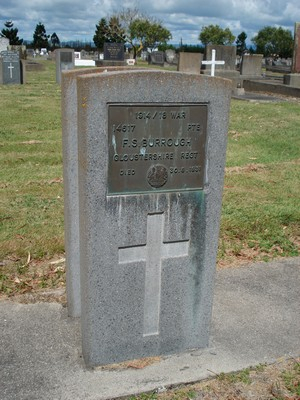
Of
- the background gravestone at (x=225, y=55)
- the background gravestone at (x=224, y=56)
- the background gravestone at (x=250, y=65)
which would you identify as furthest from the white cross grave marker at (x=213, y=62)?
the background gravestone at (x=250, y=65)

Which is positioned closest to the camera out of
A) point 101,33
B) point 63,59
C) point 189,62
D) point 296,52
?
point 296,52

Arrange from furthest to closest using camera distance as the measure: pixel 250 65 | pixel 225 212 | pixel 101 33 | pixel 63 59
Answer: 1. pixel 101 33
2. pixel 250 65
3. pixel 63 59
4. pixel 225 212

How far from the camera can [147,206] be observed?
270cm

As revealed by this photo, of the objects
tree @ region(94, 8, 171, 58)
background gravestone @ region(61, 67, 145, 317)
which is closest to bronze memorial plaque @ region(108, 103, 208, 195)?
background gravestone @ region(61, 67, 145, 317)

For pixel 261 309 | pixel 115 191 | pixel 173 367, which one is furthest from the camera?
pixel 261 309

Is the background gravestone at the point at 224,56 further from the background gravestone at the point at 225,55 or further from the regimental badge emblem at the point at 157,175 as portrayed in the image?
the regimental badge emblem at the point at 157,175

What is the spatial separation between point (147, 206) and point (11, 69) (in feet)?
63.7

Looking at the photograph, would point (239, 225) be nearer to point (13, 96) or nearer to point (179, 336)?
point (179, 336)

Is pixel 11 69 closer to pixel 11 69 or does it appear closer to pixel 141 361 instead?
pixel 11 69

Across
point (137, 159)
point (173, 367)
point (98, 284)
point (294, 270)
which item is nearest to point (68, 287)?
point (98, 284)

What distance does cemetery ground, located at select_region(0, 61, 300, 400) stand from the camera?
299cm

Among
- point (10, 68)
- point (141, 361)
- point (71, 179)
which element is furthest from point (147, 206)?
point (10, 68)

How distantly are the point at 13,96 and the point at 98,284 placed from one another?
14818 mm

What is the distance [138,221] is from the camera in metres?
2.71
